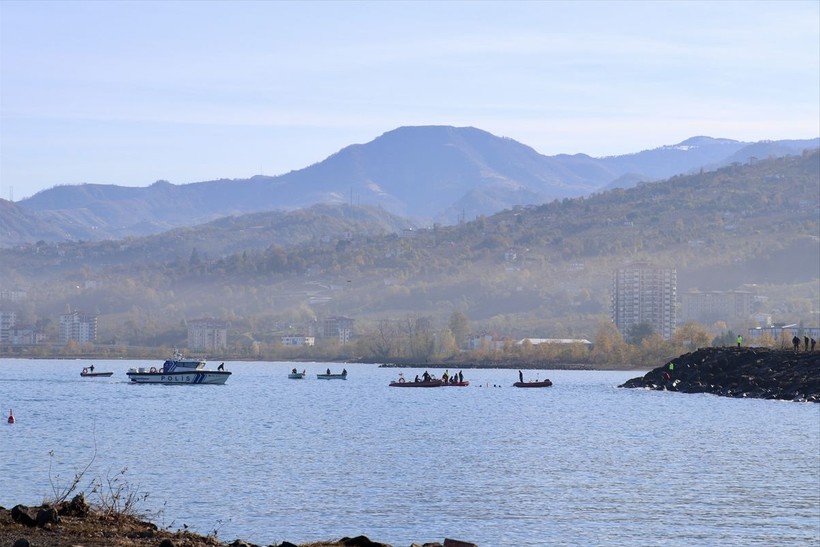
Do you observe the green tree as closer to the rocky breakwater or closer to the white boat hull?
the rocky breakwater

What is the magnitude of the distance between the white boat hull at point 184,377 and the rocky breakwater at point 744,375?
35310mm

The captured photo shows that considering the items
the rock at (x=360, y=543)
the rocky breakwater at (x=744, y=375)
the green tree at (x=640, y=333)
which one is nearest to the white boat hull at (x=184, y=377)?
the rocky breakwater at (x=744, y=375)

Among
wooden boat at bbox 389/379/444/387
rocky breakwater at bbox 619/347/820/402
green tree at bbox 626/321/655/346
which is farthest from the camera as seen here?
green tree at bbox 626/321/655/346

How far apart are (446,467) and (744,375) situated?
198 feet

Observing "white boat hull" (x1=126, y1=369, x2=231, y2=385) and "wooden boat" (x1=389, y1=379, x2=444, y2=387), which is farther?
"white boat hull" (x1=126, y1=369, x2=231, y2=385)

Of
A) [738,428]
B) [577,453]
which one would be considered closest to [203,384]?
[738,428]

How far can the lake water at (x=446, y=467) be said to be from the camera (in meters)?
32.1

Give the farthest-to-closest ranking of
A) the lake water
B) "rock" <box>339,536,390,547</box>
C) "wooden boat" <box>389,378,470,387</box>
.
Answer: "wooden boat" <box>389,378,470,387</box> → the lake water → "rock" <box>339,536,390,547</box>

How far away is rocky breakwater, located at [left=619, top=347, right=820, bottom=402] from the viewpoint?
90869 millimetres

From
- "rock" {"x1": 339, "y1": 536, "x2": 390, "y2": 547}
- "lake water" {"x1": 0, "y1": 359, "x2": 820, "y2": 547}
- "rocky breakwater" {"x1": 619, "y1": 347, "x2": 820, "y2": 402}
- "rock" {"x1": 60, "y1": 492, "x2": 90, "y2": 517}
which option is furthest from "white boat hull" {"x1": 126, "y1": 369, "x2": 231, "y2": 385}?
"rock" {"x1": 339, "y1": 536, "x2": 390, "y2": 547}

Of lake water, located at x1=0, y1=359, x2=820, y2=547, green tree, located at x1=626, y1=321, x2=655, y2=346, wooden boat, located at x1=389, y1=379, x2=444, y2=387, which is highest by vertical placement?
green tree, located at x1=626, y1=321, x2=655, y2=346

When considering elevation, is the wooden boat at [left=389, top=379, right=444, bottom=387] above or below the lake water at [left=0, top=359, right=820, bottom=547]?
above

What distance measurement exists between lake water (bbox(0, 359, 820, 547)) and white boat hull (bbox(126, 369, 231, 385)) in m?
30.6

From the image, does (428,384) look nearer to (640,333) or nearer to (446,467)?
(446,467)
